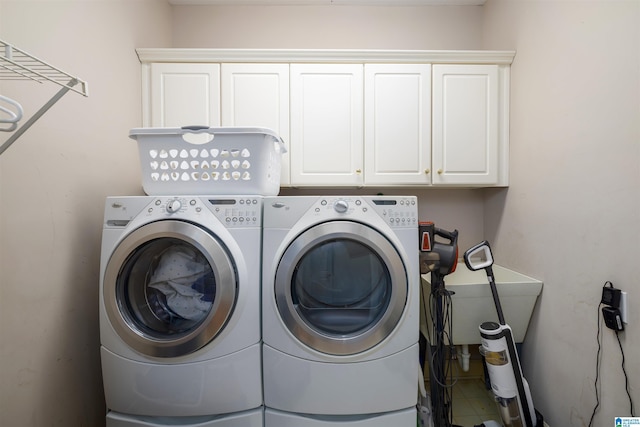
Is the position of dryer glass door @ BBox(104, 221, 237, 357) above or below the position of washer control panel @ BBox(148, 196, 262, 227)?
below

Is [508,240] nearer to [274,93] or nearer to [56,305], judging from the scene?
[274,93]

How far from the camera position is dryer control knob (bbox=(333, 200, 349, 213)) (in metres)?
1.18

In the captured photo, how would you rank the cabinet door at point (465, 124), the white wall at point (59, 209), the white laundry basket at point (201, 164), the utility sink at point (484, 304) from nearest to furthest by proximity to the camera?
1. the white wall at point (59, 209)
2. the white laundry basket at point (201, 164)
3. the utility sink at point (484, 304)
4. the cabinet door at point (465, 124)

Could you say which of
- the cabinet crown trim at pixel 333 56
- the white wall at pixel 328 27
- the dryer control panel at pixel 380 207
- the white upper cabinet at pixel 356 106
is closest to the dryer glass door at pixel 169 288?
the dryer control panel at pixel 380 207

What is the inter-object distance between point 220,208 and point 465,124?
1546 millimetres

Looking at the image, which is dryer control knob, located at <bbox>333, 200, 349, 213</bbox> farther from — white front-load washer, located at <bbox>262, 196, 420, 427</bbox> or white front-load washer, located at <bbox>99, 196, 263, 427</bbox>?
white front-load washer, located at <bbox>99, 196, 263, 427</bbox>

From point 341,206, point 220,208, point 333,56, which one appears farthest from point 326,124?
point 220,208

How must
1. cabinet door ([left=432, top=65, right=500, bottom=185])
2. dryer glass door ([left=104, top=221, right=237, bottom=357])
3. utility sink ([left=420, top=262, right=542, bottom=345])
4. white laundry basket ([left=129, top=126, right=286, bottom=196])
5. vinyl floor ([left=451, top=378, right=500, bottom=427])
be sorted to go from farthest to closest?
cabinet door ([left=432, top=65, right=500, bottom=185]) < vinyl floor ([left=451, top=378, right=500, bottom=427]) < utility sink ([left=420, top=262, right=542, bottom=345]) < white laundry basket ([left=129, top=126, right=286, bottom=196]) < dryer glass door ([left=104, top=221, right=237, bottom=357])

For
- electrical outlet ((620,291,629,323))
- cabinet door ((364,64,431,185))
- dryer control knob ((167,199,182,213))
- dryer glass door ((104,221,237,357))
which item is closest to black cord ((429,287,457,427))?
electrical outlet ((620,291,629,323))

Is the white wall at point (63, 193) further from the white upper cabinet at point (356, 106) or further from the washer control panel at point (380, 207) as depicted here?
the washer control panel at point (380, 207)

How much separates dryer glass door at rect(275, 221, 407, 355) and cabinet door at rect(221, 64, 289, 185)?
846 mm

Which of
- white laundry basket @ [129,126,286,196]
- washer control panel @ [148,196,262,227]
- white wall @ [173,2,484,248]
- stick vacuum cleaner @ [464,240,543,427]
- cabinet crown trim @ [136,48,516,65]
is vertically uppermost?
white wall @ [173,2,484,248]

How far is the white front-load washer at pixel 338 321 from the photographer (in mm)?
1156

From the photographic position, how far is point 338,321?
1.23 meters
